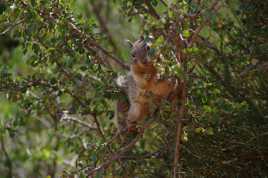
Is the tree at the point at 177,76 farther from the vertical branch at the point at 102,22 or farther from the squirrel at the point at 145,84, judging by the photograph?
the vertical branch at the point at 102,22

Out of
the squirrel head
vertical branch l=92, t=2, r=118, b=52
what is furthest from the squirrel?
vertical branch l=92, t=2, r=118, b=52

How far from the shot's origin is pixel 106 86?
6.88 feet

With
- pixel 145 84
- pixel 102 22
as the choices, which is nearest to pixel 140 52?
pixel 145 84

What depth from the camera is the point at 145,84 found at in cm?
193

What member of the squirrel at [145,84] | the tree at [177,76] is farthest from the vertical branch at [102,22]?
the squirrel at [145,84]

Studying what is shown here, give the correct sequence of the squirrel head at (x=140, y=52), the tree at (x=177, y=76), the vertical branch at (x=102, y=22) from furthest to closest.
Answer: the vertical branch at (x=102, y=22)
the squirrel head at (x=140, y=52)
the tree at (x=177, y=76)

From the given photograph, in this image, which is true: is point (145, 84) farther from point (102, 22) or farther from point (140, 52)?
Result: point (102, 22)

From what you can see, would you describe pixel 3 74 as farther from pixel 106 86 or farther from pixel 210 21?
pixel 210 21

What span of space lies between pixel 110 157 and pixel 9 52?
342 cm

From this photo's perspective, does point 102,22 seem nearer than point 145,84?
No

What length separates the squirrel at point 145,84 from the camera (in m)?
1.84

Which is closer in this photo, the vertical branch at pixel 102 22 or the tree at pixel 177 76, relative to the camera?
the tree at pixel 177 76

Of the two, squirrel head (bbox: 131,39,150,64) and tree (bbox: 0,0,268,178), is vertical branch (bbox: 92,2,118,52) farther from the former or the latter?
squirrel head (bbox: 131,39,150,64)

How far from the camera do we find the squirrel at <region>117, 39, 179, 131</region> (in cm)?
184
